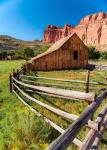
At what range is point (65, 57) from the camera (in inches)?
1300

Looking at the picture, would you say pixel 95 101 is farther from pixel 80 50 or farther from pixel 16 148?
pixel 80 50

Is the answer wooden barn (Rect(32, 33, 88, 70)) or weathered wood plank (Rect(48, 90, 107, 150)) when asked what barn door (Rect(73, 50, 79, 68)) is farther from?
weathered wood plank (Rect(48, 90, 107, 150))

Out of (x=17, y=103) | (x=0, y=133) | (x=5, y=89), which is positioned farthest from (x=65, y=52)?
(x=0, y=133)

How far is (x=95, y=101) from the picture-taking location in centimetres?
614

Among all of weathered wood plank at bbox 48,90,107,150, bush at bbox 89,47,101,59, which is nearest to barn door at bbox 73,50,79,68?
bush at bbox 89,47,101,59

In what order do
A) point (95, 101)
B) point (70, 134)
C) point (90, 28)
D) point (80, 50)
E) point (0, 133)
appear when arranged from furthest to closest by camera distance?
point (90, 28) < point (80, 50) < point (0, 133) < point (95, 101) < point (70, 134)

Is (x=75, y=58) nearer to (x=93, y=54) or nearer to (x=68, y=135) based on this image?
(x=93, y=54)

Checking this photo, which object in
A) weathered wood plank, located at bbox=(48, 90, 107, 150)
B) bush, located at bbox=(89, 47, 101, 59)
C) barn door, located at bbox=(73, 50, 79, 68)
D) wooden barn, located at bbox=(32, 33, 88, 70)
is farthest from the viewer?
bush, located at bbox=(89, 47, 101, 59)

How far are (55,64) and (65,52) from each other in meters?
2.10

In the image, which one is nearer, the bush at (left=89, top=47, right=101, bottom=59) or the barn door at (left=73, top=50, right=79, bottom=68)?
the barn door at (left=73, top=50, right=79, bottom=68)

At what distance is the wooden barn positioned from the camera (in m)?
31.5

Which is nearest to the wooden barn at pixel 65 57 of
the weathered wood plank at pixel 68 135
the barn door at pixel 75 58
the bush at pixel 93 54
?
the barn door at pixel 75 58

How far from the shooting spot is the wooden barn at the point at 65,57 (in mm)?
31531

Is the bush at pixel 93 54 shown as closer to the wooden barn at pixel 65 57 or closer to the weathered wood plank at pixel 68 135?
the wooden barn at pixel 65 57
